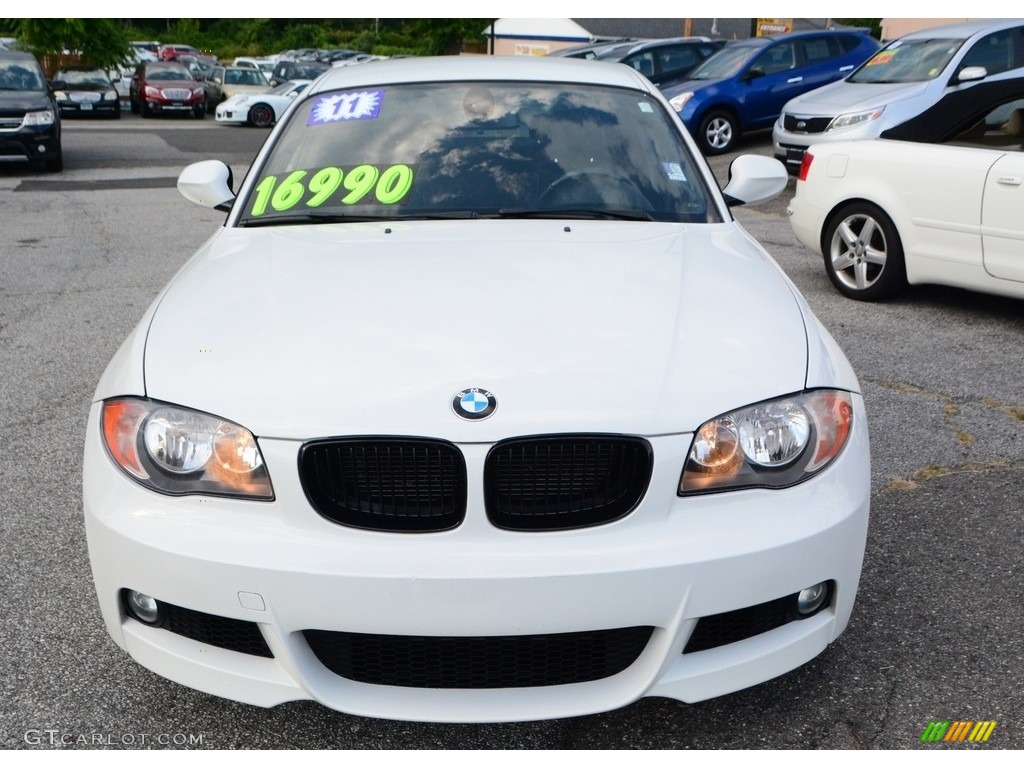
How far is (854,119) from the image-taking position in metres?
11.6

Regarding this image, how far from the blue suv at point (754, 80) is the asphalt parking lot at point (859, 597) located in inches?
359

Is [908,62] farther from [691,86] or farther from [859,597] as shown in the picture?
[859,597]

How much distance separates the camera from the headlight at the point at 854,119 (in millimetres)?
11485

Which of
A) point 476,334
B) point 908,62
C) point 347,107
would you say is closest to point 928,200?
→ point 347,107

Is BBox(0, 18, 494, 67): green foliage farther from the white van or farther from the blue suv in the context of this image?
the white van

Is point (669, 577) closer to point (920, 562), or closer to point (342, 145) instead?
point (920, 562)

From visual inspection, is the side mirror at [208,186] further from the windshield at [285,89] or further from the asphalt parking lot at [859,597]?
the windshield at [285,89]

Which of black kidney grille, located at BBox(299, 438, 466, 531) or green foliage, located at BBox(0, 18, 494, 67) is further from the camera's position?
green foliage, located at BBox(0, 18, 494, 67)

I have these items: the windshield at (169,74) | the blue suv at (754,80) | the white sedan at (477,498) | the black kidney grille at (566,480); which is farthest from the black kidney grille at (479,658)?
the windshield at (169,74)

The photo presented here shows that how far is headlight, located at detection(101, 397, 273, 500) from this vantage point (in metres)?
2.33

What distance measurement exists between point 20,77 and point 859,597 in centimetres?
1567

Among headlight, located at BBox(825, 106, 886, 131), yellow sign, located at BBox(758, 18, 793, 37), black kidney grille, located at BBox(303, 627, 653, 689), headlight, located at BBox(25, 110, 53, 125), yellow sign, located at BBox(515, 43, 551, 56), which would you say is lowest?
yellow sign, located at BBox(515, 43, 551, 56)

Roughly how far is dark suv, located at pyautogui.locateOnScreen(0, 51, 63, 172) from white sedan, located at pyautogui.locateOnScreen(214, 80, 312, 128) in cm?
1103

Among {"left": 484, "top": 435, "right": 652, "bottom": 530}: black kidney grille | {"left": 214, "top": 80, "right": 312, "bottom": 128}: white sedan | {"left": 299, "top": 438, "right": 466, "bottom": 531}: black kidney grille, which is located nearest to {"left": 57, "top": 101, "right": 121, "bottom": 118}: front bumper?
{"left": 214, "top": 80, "right": 312, "bottom": 128}: white sedan
